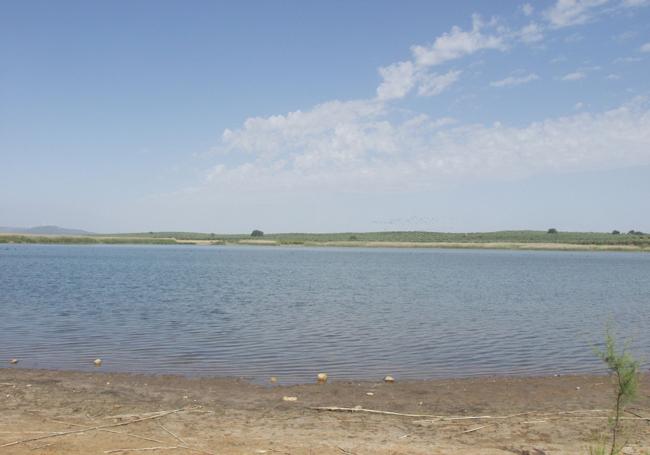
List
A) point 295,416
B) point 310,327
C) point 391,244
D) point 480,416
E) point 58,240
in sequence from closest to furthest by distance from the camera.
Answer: point 295,416, point 480,416, point 310,327, point 58,240, point 391,244

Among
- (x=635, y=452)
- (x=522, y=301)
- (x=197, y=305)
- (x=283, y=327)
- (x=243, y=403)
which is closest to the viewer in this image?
(x=635, y=452)

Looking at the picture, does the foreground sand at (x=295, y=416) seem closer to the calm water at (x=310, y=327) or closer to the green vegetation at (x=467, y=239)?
the calm water at (x=310, y=327)

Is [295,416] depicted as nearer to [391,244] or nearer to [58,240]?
[58,240]

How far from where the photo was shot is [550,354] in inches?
657

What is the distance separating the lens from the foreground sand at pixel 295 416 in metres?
8.05

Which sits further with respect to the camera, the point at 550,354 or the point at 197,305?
the point at 197,305

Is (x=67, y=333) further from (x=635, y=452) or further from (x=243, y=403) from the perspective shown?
(x=635, y=452)

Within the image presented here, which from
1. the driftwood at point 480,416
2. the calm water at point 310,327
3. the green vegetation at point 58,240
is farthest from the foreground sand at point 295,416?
the green vegetation at point 58,240

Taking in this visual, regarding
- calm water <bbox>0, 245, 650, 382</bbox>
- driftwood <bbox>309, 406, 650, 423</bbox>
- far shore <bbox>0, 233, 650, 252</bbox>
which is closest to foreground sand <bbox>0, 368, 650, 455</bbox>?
driftwood <bbox>309, 406, 650, 423</bbox>

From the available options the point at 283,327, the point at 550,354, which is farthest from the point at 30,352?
the point at 550,354

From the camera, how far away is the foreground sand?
317 inches

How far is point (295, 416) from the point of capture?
966 cm

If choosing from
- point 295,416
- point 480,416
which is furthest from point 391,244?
point 295,416

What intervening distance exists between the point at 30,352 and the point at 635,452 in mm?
14365
